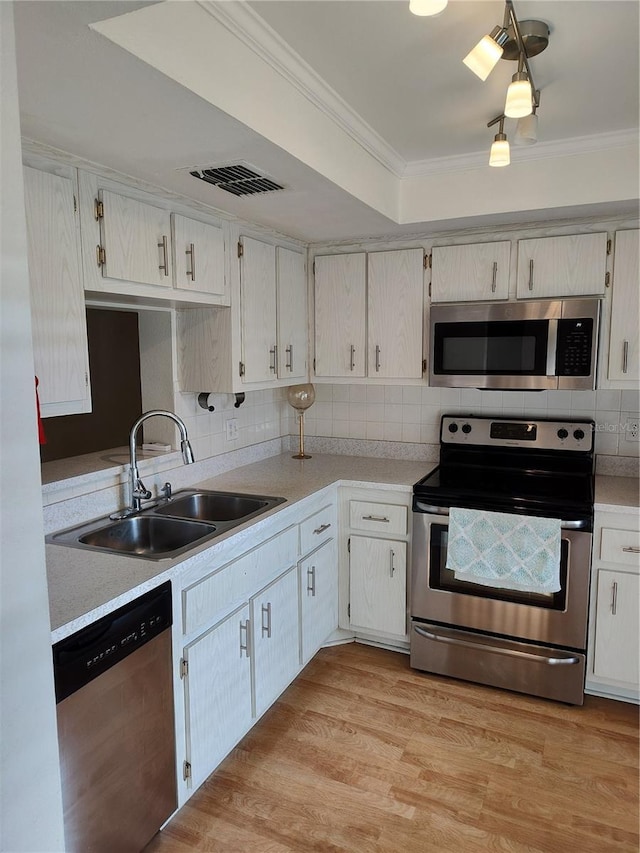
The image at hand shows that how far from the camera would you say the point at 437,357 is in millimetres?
2877

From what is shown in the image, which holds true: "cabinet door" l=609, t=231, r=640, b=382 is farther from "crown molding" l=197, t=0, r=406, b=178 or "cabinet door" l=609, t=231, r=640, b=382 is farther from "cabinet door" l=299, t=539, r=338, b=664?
"cabinet door" l=299, t=539, r=338, b=664

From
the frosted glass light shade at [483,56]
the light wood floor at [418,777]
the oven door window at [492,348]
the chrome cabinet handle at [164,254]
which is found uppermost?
the frosted glass light shade at [483,56]

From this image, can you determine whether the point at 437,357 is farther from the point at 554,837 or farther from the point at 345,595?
the point at 554,837

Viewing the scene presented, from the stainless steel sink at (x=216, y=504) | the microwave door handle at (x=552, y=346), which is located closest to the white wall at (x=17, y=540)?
the stainless steel sink at (x=216, y=504)

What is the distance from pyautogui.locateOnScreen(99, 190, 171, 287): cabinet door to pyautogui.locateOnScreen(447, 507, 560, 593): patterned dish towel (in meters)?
1.62

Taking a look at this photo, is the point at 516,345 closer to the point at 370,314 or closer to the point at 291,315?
the point at 370,314

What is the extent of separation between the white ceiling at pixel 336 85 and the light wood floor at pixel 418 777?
2.15 meters

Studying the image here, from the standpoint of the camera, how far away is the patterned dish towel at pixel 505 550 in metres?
2.42

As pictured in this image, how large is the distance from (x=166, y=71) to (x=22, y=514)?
1.04 m

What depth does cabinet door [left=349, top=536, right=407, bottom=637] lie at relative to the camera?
9.23ft

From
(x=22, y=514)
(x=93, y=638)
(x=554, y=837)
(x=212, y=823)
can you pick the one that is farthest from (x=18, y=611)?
(x=554, y=837)

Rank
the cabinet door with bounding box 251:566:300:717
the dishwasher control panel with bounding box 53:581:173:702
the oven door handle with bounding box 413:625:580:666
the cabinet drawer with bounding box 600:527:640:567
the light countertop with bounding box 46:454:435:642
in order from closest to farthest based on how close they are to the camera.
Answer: the dishwasher control panel with bounding box 53:581:173:702, the light countertop with bounding box 46:454:435:642, the cabinet door with bounding box 251:566:300:717, the cabinet drawer with bounding box 600:527:640:567, the oven door handle with bounding box 413:625:580:666

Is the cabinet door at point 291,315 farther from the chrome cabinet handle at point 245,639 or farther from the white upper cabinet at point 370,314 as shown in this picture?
the chrome cabinet handle at point 245,639

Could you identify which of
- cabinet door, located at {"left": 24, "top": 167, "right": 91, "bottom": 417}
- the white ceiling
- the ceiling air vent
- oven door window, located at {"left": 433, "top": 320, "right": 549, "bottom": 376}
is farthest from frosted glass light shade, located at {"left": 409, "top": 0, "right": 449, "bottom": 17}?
oven door window, located at {"left": 433, "top": 320, "right": 549, "bottom": 376}
